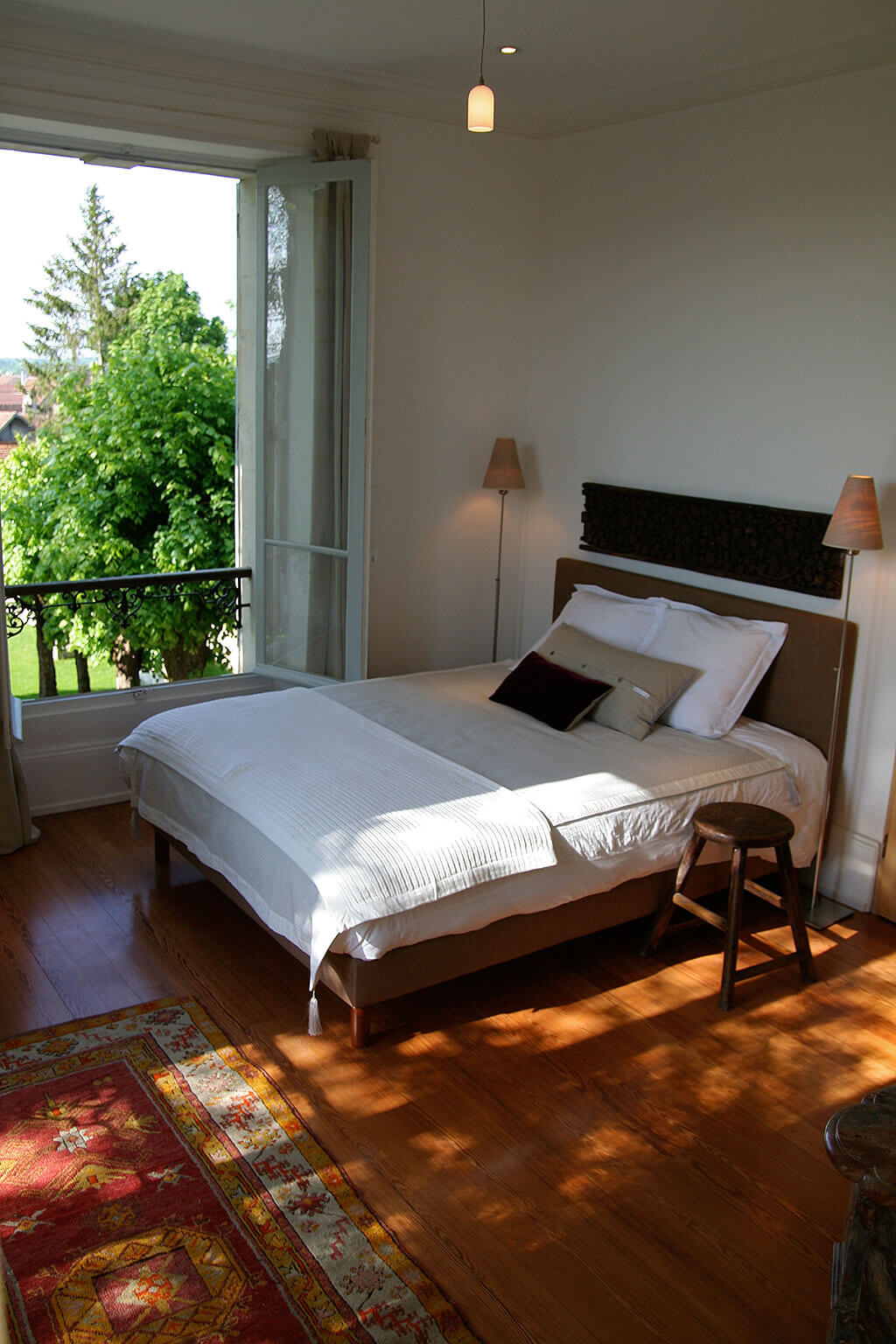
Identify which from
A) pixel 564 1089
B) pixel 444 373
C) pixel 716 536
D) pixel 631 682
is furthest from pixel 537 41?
pixel 564 1089

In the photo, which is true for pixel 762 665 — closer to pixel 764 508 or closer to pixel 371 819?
pixel 764 508

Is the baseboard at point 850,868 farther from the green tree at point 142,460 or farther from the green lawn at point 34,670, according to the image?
the green tree at point 142,460

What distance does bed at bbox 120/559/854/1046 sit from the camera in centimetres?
307

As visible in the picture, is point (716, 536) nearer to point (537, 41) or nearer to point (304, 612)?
point (304, 612)

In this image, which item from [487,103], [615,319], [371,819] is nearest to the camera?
[487,103]

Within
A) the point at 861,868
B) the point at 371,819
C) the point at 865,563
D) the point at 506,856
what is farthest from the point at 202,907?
the point at 865,563

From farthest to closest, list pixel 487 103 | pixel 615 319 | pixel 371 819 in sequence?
pixel 615 319, pixel 371 819, pixel 487 103

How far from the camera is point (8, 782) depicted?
4254mm

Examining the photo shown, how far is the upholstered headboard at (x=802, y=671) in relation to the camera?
13.2 ft

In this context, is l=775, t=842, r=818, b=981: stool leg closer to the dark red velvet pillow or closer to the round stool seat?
the round stool seat

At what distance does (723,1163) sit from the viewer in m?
2.73

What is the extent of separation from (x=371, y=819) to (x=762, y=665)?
1769 millimetres

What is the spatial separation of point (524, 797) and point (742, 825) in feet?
2.25

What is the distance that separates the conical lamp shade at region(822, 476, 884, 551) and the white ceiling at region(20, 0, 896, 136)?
1.44m
